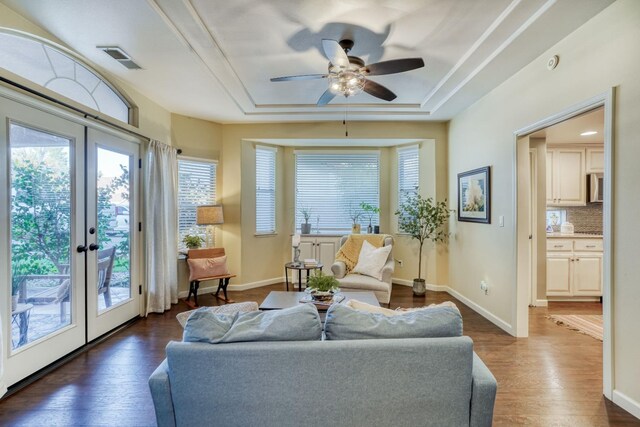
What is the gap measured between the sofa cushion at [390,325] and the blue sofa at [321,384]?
0.05m

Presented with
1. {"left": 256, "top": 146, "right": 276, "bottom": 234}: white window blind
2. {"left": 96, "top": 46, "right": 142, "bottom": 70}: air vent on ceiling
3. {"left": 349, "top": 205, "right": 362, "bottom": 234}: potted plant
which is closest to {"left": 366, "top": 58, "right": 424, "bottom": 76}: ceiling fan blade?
{"left": 96, "top": 46, "right": 142, "bottom": 70}: air vent on ceiling

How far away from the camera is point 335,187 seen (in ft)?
18.9

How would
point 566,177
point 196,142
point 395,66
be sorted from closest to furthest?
point 395,66, point 566,177, point 196,142

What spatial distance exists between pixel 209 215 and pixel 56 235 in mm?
1985

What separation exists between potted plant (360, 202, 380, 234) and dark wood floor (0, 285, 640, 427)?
2277 millimetres

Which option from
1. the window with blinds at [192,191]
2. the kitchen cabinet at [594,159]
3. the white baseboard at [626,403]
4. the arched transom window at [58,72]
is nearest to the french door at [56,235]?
the arched transom window at [58,72]

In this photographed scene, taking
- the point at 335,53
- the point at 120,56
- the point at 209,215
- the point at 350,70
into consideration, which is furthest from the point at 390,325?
the point at 209,215

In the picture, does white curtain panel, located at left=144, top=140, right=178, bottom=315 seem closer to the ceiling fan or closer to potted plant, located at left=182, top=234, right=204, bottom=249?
potted plant, located at left=182, top=234, right=204, bottom=249

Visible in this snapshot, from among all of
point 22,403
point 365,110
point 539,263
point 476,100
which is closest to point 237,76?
point 365,110

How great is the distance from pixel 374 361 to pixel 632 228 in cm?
200

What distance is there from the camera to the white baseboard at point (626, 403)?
201cm

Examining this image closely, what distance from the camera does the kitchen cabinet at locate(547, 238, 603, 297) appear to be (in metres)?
4.35

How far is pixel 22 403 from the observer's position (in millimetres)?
2176

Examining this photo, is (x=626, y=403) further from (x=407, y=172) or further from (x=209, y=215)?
(x=209, y=215)
